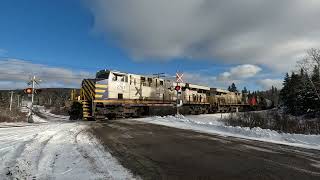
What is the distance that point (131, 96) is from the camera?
78.8 ft

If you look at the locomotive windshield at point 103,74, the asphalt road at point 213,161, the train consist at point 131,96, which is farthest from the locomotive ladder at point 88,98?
the asphalt road at point 213,161

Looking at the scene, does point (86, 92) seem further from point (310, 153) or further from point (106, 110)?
point (310, 153)

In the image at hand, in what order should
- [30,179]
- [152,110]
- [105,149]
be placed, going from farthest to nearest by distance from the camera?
[152,110]
[105,149]
[30,179]

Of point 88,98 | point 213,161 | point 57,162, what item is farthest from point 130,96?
point 57,162

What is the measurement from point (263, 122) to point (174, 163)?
558 inches

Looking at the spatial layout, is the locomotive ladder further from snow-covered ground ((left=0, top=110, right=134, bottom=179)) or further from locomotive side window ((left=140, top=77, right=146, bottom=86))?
snow-covered ground ((left=0, top=110, right=134, bottom=179))

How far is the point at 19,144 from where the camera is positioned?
26.8ft

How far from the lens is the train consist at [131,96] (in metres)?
21.4

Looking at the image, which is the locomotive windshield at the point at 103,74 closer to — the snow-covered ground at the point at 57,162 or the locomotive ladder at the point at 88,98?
the locomotive ladder at the point at 88,98

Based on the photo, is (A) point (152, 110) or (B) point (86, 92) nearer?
(B) point (86, 92)

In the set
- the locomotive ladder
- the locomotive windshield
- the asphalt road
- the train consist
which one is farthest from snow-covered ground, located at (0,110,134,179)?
the locomotive windshield

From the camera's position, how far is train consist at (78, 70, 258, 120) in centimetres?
2136

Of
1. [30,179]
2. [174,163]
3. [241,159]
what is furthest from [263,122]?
[30,179]

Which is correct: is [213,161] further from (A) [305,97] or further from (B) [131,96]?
(A) [305,97]
